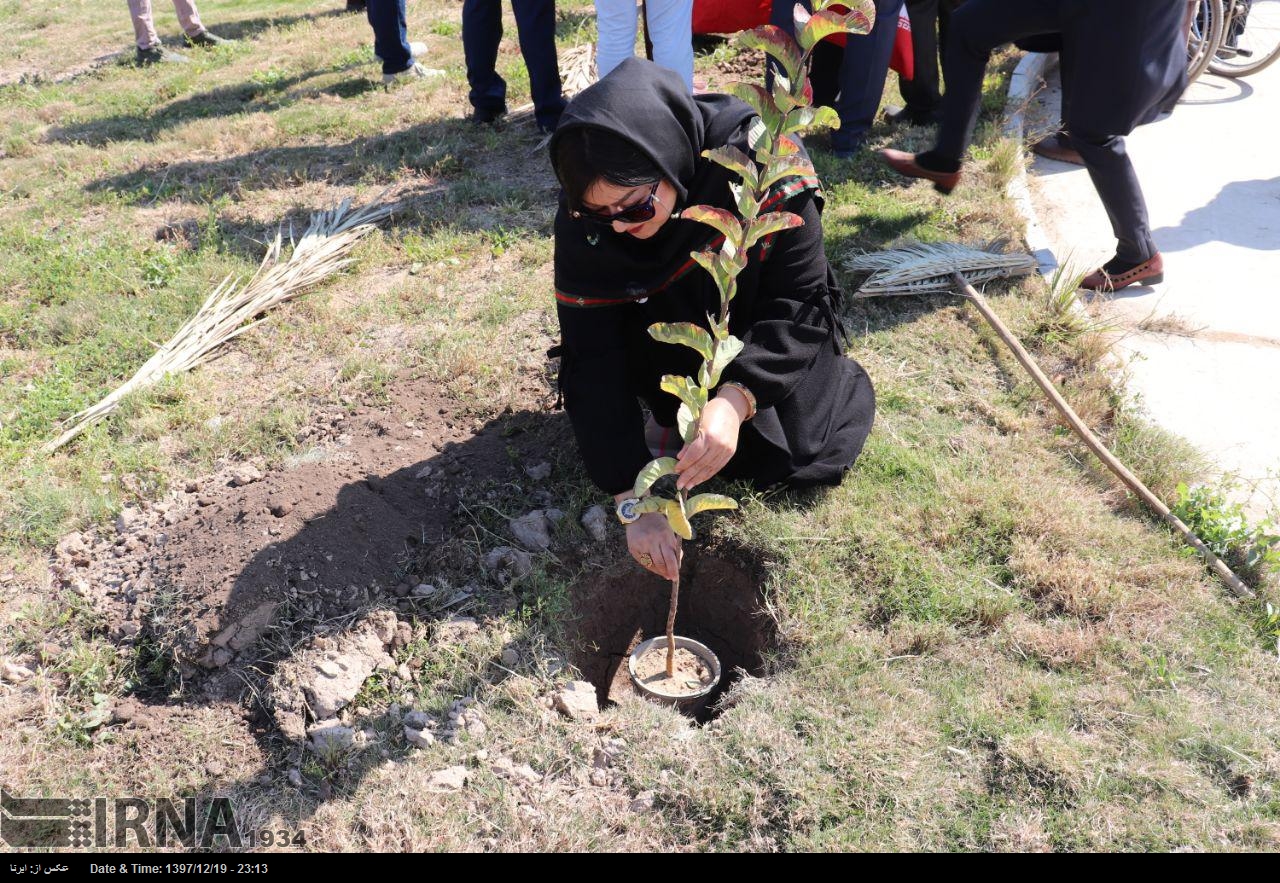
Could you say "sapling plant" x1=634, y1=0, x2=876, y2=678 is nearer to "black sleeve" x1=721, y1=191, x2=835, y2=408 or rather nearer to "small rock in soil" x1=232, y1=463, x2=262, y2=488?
"black sleeve" x1=721, y1=191, x2=835, y2=408

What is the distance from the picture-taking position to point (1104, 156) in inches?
152

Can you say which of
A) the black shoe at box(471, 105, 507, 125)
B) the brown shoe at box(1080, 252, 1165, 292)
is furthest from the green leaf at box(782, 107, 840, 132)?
the black shoe at box(471, 105, 507, 125)

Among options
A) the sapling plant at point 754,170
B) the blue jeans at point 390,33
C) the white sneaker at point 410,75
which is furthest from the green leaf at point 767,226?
the white sneaker at point 410,75

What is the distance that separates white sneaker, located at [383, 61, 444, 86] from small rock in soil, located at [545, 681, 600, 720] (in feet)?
19.4

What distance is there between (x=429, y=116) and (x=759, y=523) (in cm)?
472

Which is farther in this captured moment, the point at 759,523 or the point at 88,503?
the point at 88,503

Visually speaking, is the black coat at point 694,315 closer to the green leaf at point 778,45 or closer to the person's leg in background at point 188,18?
the green leaf at point 778,45

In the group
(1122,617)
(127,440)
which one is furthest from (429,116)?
(1122,617)

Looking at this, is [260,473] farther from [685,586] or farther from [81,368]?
[685,586]

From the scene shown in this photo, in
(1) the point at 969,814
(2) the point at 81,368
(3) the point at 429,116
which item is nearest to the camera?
(1) the point at 969,814

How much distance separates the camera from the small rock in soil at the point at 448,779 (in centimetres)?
249

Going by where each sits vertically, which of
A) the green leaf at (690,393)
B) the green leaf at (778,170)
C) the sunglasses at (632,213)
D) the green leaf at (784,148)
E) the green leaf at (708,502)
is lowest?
the green leaf at (708,502)

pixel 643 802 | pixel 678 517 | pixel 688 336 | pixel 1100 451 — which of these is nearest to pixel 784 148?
pixel 688 336

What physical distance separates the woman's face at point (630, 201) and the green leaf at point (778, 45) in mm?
592
